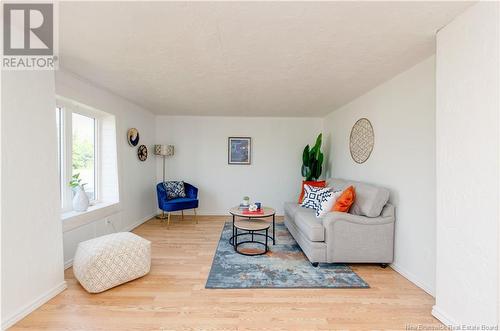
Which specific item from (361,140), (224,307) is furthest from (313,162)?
(224,307)

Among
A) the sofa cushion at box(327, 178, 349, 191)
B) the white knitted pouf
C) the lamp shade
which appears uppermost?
the lamp shade

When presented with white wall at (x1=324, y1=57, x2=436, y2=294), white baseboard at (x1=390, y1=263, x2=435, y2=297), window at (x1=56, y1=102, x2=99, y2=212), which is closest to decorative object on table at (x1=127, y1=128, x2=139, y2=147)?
window at (x1=56, y1=102, x2=99, y2=212)

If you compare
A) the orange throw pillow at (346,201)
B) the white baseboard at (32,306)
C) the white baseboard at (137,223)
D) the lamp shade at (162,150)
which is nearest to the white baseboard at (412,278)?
the orange throw pillow at (346,201)

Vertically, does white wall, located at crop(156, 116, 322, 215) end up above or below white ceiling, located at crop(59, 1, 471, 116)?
below

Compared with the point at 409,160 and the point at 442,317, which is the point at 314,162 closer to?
the point at 409,160

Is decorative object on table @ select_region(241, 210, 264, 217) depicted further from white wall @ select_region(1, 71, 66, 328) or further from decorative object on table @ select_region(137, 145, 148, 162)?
decorative object on table @ select_region(137, 145, 148, 162)

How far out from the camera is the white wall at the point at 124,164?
2686mm

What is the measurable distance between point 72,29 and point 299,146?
4.22 meters

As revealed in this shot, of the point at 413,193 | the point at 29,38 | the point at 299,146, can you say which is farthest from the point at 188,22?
the point at 299,146

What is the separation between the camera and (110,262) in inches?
85.0

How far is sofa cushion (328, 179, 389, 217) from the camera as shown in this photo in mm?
2635

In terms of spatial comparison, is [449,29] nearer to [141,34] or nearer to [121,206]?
[141,34]

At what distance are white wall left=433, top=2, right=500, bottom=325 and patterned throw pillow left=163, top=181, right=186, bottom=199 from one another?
4054mm

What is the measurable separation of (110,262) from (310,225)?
209cm
